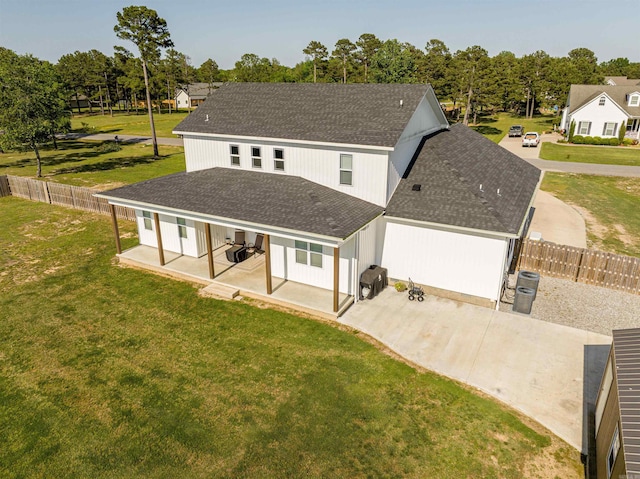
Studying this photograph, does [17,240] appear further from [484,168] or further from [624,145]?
[624,145]

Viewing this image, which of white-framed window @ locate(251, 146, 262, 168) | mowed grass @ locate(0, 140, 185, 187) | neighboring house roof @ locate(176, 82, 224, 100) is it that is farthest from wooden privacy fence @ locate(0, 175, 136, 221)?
neighboring house roof @ locate(176, 82, 224, 100)

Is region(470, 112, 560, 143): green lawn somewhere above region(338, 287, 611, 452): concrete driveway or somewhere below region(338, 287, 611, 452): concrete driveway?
above

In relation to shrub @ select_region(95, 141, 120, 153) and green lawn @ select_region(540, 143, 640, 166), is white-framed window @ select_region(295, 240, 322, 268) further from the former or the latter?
shrub @ select_region(95, 141, 120, 153)

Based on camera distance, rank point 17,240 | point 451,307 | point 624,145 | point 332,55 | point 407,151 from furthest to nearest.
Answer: point 332,55 < point 624,145 < point 17,240 < point 407,151 < point 451,307

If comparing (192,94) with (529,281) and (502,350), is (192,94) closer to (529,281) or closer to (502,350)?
(529,281)

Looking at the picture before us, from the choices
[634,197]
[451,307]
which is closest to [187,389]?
[451,307]

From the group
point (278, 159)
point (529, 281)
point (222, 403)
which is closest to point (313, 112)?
point (278, 159)
